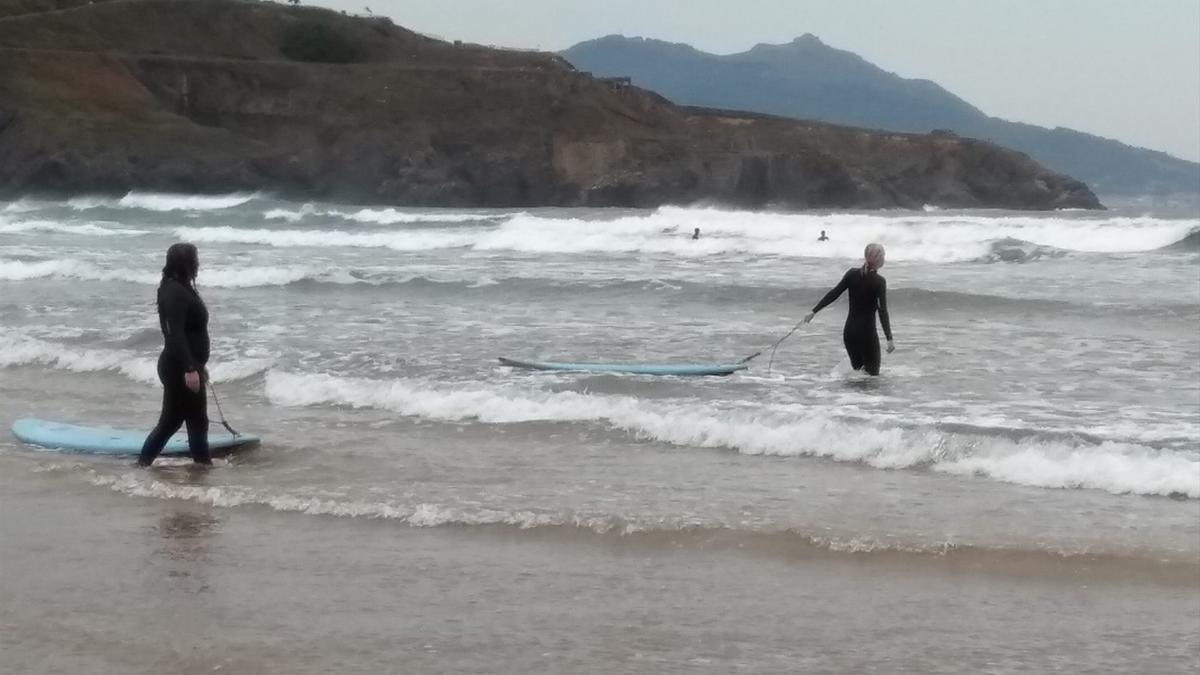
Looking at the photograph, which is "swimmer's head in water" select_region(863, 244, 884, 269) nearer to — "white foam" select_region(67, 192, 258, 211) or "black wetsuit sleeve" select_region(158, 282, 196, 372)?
"black wetsuit sleeve" select_region(158, 282, 196, 372)

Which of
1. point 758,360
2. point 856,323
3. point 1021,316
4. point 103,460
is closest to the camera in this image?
point 103,460

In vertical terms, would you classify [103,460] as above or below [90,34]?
below

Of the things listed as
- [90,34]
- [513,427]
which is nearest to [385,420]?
[513,427]

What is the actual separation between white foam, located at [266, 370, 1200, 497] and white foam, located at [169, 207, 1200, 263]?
21.6 metres

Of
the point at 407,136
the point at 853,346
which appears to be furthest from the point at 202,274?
the point at 407,136

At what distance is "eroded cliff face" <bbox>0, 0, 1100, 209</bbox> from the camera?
72312 mm

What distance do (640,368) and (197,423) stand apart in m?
4.99

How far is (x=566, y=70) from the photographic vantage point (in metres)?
87.4

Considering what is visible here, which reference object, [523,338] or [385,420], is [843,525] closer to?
[385,420]

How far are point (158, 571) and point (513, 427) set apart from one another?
4232 mm

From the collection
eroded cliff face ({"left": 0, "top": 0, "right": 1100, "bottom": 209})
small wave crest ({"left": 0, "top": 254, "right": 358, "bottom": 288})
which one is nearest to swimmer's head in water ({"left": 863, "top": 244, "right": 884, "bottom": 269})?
small wave crest ({"left": 0, "top": 254, "right": 358, "bottom": 288})

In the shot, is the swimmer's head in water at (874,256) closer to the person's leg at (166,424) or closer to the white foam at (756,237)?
the person's leg at (166,424)

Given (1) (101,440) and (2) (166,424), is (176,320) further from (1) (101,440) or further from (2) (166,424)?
(1) (101,440)

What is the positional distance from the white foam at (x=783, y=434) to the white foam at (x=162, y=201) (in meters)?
50.6
